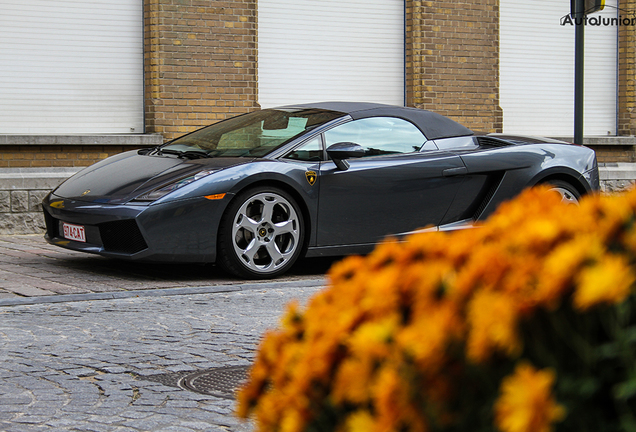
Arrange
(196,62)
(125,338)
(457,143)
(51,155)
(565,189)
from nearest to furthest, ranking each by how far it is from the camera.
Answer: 1. (125,338)
2. (457,143)
3. (565,189)
4. (51,155)
5. (196,62)

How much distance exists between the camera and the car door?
6863 millimetres

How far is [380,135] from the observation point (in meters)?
7.27

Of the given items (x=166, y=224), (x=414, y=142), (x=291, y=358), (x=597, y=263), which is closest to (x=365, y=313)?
(x=291, y=358)

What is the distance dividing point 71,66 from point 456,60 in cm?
590

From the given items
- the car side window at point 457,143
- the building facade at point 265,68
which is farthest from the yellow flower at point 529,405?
the building facade at point 265,68

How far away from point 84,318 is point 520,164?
13.4 feet

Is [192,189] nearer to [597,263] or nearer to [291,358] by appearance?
[291,358]

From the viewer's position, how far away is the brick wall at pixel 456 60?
43.1 feet

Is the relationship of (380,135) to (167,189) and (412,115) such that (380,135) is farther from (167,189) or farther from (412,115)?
(167,189)

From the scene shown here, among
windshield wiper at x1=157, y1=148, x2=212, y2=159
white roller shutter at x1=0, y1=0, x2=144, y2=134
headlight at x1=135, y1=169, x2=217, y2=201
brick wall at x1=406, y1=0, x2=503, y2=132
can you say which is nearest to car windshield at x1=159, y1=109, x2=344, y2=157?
windshield wiper at x1=157, y1=148, x2=212, y2=159

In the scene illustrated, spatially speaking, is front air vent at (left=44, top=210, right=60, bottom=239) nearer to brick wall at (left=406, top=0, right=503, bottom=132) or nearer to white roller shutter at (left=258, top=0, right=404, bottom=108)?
white roller shutter at (left=258, top=0, right=404, bottom=108)

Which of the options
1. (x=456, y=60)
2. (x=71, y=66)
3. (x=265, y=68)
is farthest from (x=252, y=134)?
(x=456, y=60)

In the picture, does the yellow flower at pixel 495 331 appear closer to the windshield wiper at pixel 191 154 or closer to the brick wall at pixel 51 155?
the windshield wiper at pixel 191 154

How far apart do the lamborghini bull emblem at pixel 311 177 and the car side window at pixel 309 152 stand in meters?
0.17
